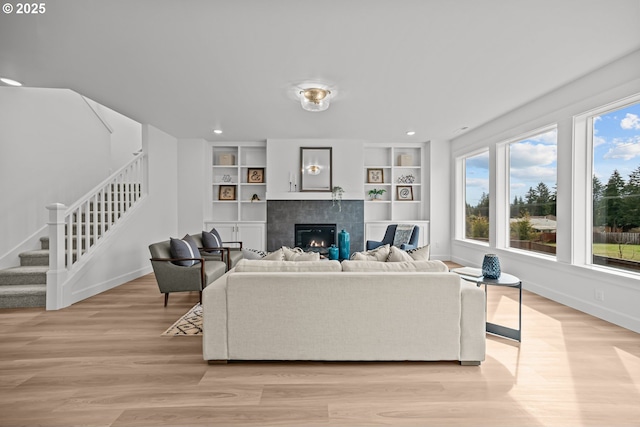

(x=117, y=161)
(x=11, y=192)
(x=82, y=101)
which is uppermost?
(x=82, y=101)

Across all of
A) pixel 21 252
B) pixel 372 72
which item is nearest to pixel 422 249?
pixel 372 72

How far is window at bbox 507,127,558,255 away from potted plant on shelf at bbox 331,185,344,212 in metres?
3.12

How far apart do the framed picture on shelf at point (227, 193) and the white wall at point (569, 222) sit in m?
5.30

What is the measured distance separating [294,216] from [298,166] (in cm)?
109

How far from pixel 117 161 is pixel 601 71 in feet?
25.2

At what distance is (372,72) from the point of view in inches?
133

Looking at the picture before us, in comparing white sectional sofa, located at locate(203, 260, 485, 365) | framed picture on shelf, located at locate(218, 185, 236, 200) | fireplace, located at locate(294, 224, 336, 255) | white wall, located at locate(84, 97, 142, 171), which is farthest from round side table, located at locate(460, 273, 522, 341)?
white wall, located at locate(84, 97, 142, 171)

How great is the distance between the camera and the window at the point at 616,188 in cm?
314

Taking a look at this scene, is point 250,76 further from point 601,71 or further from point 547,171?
point 547,171

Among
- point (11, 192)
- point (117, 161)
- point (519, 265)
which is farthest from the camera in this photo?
point (117, 161)

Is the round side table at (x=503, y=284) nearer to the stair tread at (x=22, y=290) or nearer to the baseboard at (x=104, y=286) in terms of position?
the baseboard at (x=104, y=286)

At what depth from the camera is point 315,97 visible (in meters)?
3.74

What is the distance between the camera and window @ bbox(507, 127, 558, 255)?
13.8 feet

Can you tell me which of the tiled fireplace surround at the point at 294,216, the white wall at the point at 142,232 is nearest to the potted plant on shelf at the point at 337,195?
the tiled fireplace surround at the point at 294,216
